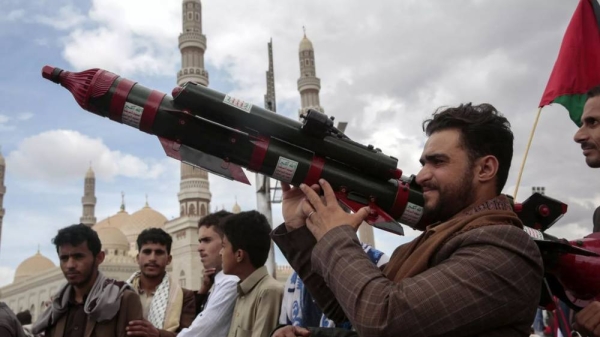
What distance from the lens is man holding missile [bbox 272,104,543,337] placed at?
1.21 metres

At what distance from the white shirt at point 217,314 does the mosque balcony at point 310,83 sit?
25731 mm

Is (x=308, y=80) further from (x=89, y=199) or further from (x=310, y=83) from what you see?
(x=89, y=199)

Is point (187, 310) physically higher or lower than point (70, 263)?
lower

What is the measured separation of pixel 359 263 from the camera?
130 centimetres

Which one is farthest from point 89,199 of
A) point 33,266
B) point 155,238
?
point 155,238

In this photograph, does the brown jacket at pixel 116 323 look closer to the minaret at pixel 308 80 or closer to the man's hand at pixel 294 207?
the man's hand at pixel 294 207

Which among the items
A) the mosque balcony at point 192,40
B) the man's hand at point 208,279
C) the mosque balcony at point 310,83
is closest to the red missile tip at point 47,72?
the man's hand at point 208,279

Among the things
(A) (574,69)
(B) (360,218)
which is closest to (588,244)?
(B) (360,218)

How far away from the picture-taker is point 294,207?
1.75m

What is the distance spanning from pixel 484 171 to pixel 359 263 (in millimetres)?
429

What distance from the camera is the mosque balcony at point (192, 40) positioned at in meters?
27.2

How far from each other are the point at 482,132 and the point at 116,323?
211 centimetres

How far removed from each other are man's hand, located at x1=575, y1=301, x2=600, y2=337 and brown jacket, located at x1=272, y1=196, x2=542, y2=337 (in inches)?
14.2

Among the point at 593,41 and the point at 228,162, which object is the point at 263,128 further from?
the point at 593,41
